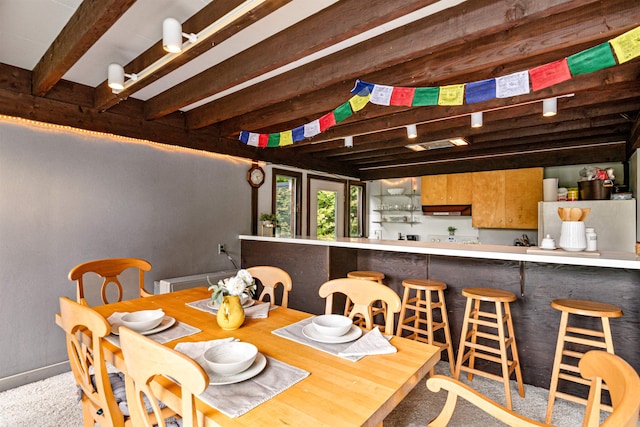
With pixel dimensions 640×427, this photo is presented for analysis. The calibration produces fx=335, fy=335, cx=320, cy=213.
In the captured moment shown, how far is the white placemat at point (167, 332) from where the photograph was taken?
1.56 metres

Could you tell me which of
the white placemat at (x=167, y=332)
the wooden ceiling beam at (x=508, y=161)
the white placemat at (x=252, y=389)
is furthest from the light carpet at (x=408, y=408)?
the wooden ceiling beam at (x=508, y=161)

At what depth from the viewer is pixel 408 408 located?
2305 millimetres

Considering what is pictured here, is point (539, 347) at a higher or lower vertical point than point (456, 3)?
lower

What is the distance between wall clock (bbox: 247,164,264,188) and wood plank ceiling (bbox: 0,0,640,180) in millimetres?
184

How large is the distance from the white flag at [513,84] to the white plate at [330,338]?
1.72 metres

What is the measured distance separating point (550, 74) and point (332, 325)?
188cm

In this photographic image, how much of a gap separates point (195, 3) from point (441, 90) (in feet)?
5.38

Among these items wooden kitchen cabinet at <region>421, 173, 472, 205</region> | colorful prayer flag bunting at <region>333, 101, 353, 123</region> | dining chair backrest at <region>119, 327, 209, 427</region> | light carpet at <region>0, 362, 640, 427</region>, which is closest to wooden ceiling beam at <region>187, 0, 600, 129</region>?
colorful prayer flag bunting at <region>333, 101, 353, 123</region>

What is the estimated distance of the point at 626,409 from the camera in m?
Result: 0.73

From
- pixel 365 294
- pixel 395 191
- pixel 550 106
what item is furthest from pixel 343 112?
pixel 395 191

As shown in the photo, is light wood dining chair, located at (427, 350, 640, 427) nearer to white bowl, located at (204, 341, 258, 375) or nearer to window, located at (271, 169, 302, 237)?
white bowl, located at (204, 341, 258, 375)

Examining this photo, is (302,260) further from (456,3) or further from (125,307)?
(456,3)

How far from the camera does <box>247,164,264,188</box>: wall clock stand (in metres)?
4.56

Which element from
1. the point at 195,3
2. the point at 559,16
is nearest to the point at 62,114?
the point at 195,3
